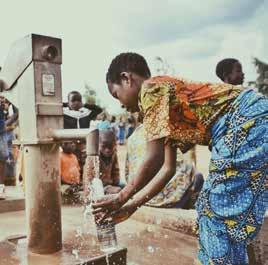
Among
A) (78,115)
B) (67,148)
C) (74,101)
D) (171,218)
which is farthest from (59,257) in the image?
(74,101)

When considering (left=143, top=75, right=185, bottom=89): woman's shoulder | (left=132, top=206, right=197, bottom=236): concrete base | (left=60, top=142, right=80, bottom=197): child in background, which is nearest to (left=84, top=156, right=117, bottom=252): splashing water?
(left=143, top=75, right=185, bottom=89): woman's shoulder

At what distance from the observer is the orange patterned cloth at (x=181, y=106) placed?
6.35 feet

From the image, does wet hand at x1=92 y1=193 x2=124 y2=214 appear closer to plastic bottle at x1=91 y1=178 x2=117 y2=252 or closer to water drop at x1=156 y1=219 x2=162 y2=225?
plastic bottle at x1=91 y1=178 x2=117 y2=252

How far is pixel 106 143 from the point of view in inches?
187

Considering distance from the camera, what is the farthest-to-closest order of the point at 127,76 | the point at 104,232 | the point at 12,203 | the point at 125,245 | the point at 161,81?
the point at 12,203, the point at 125,245, the point at 104,232, the point at 127,76, the point at 161,81

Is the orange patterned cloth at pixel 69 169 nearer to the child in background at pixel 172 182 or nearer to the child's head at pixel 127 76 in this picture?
the child in background at pixel 172 182

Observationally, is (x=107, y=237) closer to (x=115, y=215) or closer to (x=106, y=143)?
(x=115, y=215)

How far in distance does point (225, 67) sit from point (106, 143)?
1.59 meters

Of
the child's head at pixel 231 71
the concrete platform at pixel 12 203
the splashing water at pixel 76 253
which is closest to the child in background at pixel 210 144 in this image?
the splashing water at pixel 76 253

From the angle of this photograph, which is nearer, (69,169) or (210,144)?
(210,144)

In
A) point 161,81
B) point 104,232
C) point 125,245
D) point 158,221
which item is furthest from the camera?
point 158,221

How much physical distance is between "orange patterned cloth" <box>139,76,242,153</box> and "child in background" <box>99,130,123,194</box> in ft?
8.77

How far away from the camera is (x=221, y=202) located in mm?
1824

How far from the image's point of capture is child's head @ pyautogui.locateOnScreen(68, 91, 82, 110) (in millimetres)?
5902
